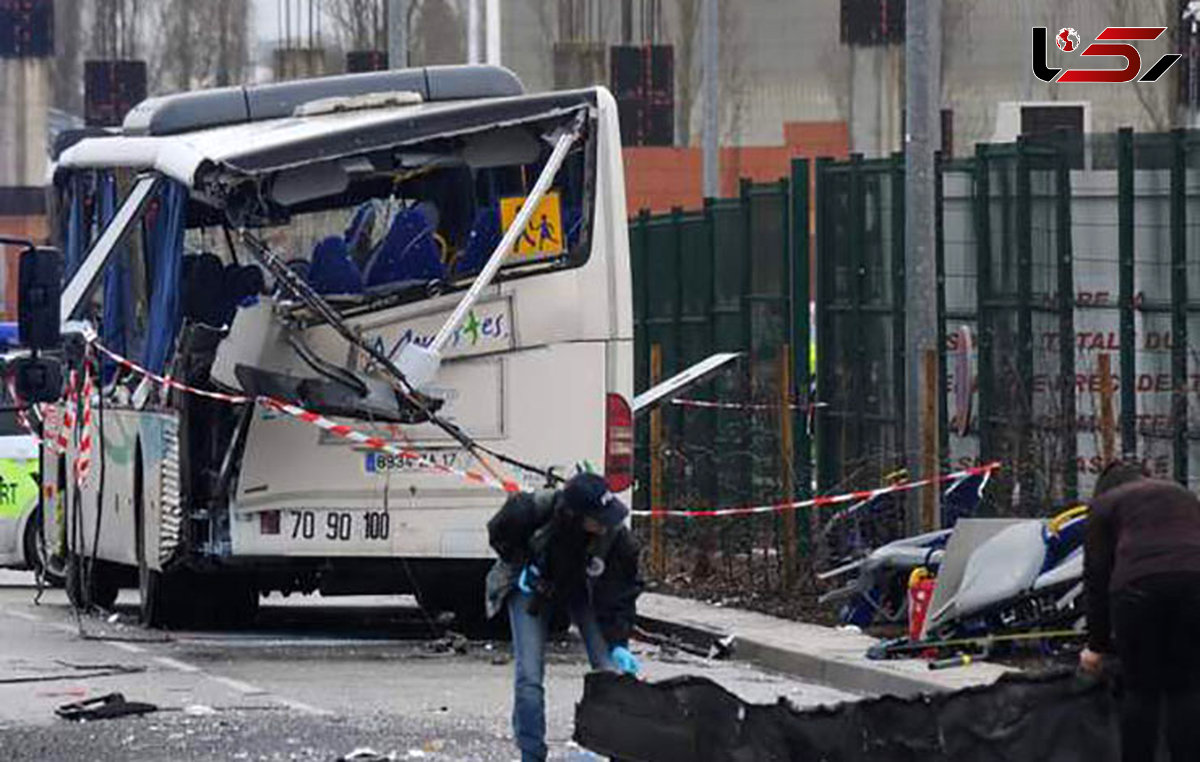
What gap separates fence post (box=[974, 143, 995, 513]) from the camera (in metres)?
21.6

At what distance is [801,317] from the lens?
24.6 m

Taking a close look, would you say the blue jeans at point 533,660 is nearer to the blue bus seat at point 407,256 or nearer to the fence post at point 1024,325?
the blue bus seat at point 407,256

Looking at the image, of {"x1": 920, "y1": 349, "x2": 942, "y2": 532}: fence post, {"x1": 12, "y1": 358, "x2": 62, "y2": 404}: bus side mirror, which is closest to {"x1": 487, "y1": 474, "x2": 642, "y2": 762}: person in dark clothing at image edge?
{"x1": 12, "y1": 358, "x2": 62, "y2": 404}: bus side mirror

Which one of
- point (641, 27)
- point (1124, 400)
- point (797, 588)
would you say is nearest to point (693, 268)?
point (797, 588)

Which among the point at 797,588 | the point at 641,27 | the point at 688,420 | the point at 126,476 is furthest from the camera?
the point at 641,27

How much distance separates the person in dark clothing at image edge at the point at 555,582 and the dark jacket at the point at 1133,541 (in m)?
2.05

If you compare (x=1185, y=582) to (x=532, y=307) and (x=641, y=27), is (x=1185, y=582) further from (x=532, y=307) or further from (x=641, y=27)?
(x=641, y=27)

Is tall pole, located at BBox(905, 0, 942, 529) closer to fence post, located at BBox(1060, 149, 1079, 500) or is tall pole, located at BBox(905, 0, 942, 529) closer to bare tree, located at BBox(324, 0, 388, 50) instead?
fence post, located at BBox(1060, 149, 1079, 500)

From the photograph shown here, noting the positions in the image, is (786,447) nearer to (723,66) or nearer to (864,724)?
(864,724)

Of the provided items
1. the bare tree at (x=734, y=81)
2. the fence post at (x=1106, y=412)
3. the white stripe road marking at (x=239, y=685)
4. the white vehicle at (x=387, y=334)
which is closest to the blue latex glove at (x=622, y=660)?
the white stripe road marking at (x=239, y=685)

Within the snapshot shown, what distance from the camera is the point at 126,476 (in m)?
20.7

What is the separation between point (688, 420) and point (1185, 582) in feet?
52.5

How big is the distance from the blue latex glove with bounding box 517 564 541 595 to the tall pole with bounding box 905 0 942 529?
807 centimetres

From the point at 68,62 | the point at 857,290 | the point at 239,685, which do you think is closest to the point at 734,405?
the point at 857,290
